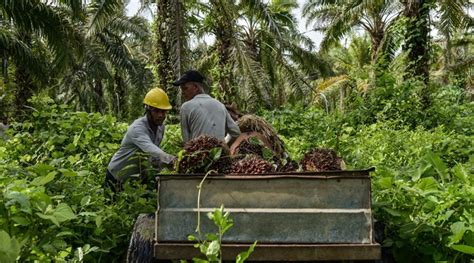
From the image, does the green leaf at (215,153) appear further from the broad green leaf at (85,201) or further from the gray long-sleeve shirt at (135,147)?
the gray long-sleeve shirt at (135,147)

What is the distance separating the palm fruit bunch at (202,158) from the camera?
2.77 metres

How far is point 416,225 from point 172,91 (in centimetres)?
979

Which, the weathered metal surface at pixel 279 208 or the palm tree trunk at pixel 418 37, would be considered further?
the palm tree trunk at pixel 418 37

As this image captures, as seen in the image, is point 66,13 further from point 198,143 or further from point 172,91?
point 198,143

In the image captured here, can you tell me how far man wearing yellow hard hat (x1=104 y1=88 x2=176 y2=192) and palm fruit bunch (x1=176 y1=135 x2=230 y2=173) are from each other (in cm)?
191

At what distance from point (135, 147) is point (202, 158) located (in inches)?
94.5

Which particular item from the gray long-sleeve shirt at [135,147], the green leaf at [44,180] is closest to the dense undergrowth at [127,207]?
the green leaf at [44,180]

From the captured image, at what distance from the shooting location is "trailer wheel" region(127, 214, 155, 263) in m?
2.71

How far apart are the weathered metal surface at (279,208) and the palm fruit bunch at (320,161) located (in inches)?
13.0

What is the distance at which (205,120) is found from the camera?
517 cm

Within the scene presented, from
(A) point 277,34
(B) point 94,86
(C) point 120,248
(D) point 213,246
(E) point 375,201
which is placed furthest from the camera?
(B) point 94,86

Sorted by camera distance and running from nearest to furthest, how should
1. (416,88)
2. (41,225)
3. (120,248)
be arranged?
(41,225) → (120,248) → (416,88)

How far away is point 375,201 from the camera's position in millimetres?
3215

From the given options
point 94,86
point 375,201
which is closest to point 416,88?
point 375,201
